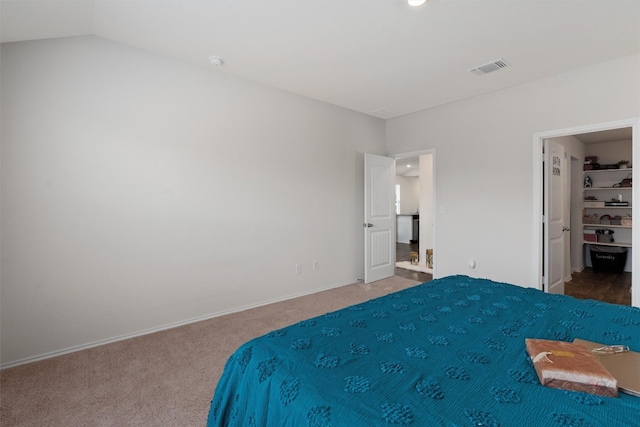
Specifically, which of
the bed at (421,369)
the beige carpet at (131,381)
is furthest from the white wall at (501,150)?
the beige carpet at (131,381)

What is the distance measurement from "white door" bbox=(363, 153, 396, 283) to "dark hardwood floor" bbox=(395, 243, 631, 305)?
51 centimetres

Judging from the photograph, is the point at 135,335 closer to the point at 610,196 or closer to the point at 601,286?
the point at 601,286

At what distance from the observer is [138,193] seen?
2.81 m

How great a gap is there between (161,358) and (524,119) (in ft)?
14.9

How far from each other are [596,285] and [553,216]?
66.0 inches

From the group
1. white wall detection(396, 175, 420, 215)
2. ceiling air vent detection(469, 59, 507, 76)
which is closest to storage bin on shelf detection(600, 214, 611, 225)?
ceiling air vent detection(469, 59, 507, 76)

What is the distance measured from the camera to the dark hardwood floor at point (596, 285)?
384 centimetres

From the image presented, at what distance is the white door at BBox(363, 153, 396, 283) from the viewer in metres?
4.59

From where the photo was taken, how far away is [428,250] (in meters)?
5.49

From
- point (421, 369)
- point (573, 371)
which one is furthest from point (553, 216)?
point (421, 369)

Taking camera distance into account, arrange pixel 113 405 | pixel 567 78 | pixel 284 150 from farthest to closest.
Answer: pixel 284 150 < pixel 567 78 < pixel 113 405

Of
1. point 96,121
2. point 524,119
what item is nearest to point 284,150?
point 96,121

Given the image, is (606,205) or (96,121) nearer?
(96,121)

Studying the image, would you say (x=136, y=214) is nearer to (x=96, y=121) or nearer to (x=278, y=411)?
(x=96, y=121)
